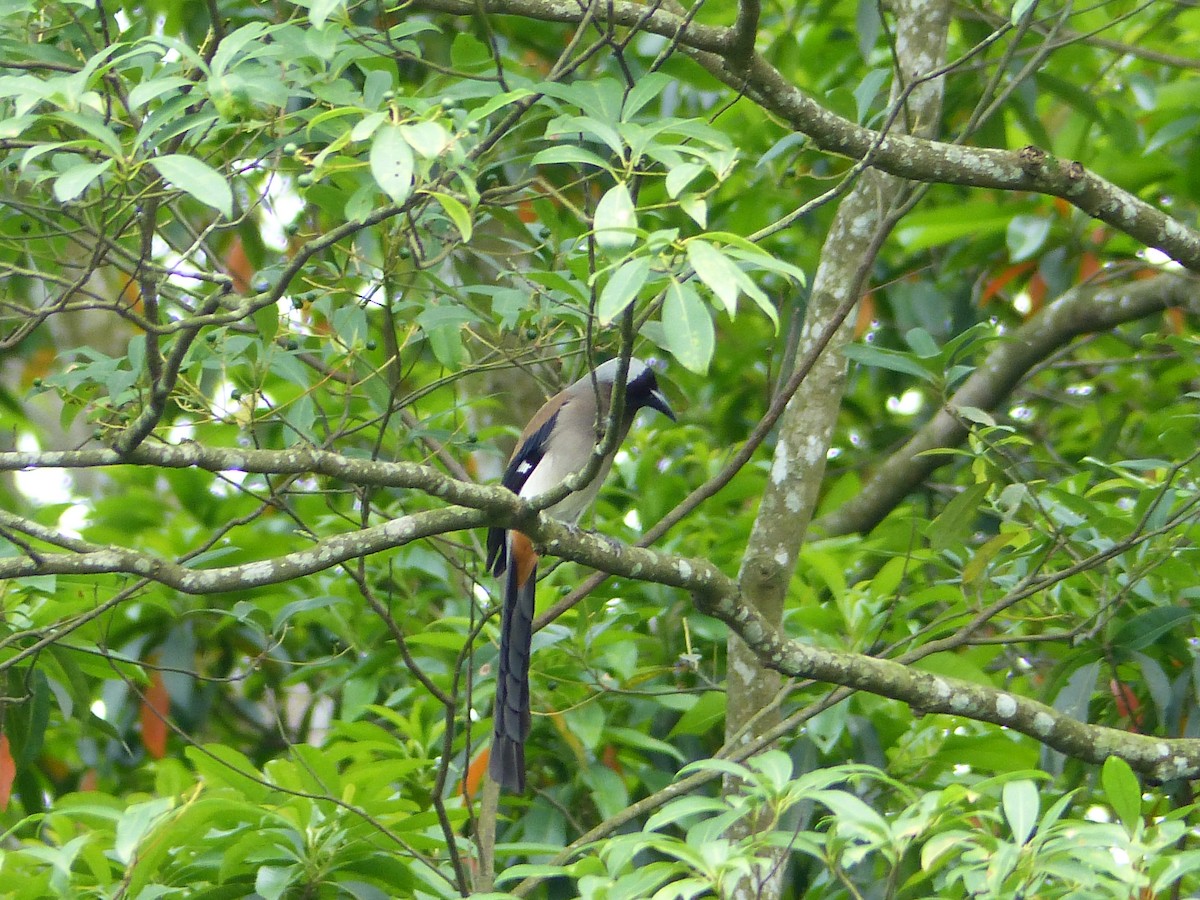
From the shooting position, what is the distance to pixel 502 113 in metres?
3.01

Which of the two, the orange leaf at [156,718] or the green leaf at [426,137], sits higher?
the green leaf at [426,137]

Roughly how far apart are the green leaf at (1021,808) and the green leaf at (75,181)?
4.70 ft

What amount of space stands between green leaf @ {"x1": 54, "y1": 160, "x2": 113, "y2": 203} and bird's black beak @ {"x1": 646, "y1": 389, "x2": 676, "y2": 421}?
7.65 ft

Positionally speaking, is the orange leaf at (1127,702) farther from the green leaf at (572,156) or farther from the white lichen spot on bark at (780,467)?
the green leaf at (572,156)

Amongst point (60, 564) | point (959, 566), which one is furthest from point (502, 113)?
point (959, 566)

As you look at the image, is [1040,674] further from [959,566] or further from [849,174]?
[849,174]

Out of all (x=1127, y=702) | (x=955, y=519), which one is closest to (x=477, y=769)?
(x=955, y=519)

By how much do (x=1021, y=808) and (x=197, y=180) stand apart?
4.42 ft

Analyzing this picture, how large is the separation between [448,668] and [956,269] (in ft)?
8.01

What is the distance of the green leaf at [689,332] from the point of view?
1.62 meters

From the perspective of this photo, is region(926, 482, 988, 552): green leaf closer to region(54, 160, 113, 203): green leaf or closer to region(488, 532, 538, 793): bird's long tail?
region(488, 532, 538, 793): bird's long tail

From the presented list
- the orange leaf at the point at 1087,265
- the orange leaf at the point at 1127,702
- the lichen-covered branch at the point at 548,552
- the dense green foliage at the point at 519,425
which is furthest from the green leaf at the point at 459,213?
the orange leaf at the point at 1087,265

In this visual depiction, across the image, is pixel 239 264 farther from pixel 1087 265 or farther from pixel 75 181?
pixel 75 181

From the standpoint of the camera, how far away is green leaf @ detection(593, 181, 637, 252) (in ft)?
5.62
